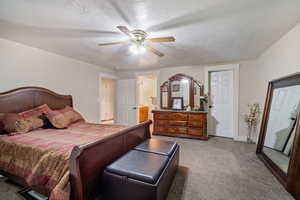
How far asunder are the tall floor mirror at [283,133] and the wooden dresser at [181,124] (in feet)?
4.37

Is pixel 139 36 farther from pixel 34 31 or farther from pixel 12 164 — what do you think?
pixel 12 164

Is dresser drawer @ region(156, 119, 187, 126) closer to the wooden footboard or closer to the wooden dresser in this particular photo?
the wooden dresser

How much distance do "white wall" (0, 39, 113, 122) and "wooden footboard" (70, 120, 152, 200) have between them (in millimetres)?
2539

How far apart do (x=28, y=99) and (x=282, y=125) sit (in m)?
4.87

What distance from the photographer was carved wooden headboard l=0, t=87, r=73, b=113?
2.38 m

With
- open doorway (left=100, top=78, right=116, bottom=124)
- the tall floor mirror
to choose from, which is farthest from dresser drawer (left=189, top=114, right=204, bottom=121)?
open doorway (left=100, top=78, right=116, bottom=124)

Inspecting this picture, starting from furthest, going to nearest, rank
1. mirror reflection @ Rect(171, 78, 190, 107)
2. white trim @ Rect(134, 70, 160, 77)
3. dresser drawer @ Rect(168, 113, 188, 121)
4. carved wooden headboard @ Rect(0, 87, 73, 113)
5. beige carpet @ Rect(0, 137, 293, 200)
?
white trim @ Rect(134, 70, 160, 77)
mirror reflection @ Rect(171, 78, 190, 107)
dresser drawer @ Rect(168, 113, 188, 121)
carved wooden headboard @ Rect(0, 87, 73, 113)
beige carpet @ Rect(0, 137, 293, 200)

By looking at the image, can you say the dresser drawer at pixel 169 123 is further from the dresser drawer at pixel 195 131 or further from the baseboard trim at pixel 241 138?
the baseboard trim at pixel 241 138

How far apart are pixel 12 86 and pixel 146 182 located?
3201mm

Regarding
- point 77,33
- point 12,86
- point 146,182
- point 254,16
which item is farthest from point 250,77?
point 12,86

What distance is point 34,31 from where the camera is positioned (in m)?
2.16

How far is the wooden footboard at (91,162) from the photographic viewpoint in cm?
120

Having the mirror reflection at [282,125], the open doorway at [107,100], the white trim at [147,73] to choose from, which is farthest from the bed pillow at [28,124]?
the open doorway at [107,100]

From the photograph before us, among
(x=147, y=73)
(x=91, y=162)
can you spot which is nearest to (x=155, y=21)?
(x=91, y=162)
